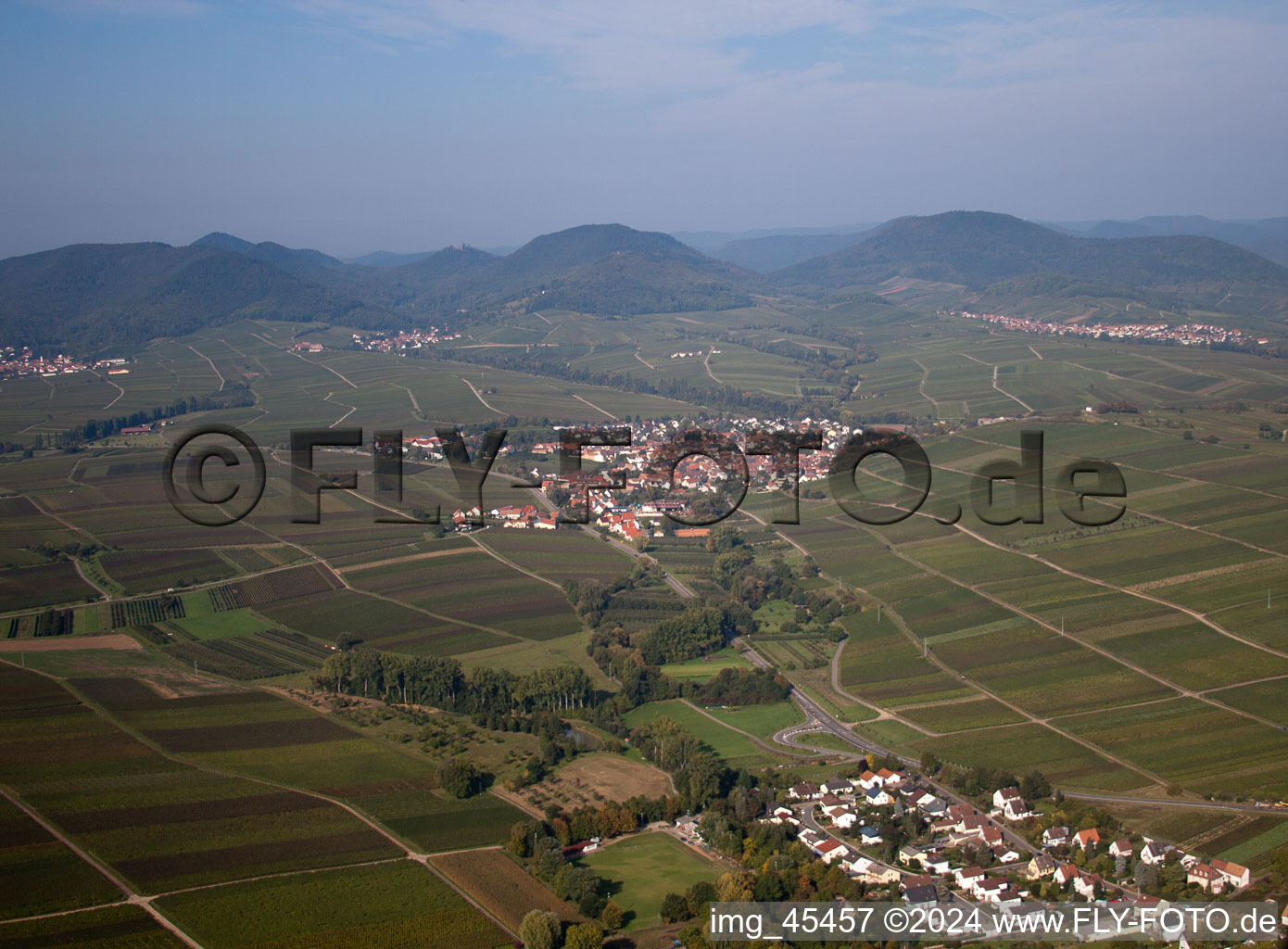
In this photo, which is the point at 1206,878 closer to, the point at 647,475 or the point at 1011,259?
the point at 647,475

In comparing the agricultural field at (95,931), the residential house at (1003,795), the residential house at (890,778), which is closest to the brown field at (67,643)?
the agricultural field at (95,931)

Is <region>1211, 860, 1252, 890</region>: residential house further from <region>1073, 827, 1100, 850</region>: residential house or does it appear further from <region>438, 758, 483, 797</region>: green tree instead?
<region>438, 758, 483, 797</region>: green tree

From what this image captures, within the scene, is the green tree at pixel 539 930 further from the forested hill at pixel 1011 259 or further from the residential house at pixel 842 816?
the forested hill at pixel 1011 259

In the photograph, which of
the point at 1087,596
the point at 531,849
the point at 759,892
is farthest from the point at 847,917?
the point at 1087,596

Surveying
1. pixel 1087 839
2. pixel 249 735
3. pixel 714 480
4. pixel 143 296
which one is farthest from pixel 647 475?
pixel 143 296

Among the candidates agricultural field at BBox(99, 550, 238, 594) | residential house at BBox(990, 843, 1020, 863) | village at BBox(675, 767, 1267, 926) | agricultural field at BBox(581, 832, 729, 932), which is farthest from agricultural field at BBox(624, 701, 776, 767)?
agricultural field at BBox(99, 550, 238, 594)

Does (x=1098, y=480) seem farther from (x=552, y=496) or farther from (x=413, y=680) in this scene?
(x=413, y=680)
